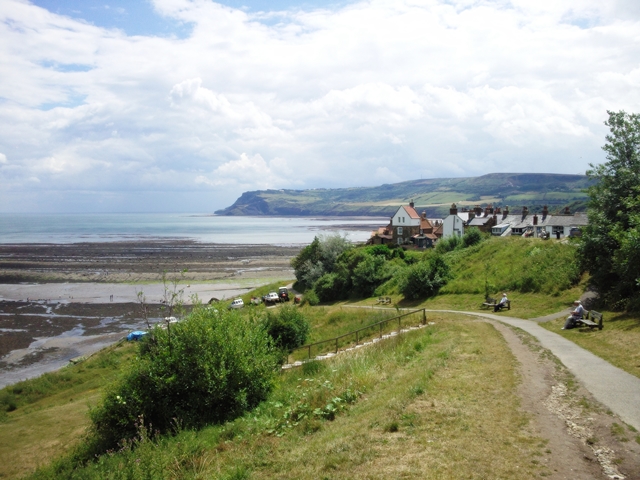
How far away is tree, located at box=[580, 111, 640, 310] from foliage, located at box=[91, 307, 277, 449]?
62.7 feet

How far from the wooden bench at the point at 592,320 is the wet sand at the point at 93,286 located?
18163 mm

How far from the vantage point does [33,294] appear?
65.8 meters

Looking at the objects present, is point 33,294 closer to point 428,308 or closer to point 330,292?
point 330,292

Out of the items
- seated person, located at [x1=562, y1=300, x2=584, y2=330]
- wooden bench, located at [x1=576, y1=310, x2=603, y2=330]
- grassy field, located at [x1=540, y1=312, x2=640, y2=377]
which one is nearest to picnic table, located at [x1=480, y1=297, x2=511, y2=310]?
grassy field, located at [x1=540, y1=312, x2=640, y2=377]

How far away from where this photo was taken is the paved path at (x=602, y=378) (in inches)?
409

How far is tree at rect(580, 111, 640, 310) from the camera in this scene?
1000 inches

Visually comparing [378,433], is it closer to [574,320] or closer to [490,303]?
[574,320]

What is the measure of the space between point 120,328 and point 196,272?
37375 mm

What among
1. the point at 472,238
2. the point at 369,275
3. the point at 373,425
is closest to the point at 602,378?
the point at 373,425

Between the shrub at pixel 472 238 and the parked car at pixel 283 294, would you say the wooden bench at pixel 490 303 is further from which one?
Result: the parked car at pixel 283 294

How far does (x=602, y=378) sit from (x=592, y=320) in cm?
962

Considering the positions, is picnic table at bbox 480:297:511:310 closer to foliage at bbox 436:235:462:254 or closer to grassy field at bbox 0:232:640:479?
grassy field at bbox 0:232:640:479

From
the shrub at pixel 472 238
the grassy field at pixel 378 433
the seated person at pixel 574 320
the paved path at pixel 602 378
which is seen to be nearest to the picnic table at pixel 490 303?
the seated person at pixel 574 320

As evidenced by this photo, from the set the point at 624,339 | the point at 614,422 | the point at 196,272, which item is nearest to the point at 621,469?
the point at 614,422
